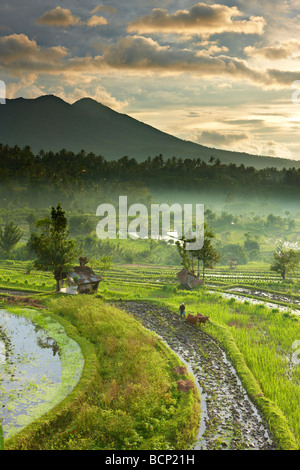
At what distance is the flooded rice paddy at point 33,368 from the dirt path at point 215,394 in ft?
24.0

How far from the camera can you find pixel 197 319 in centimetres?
3194

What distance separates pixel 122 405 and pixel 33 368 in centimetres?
684

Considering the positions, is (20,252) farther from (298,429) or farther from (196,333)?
(298,429)

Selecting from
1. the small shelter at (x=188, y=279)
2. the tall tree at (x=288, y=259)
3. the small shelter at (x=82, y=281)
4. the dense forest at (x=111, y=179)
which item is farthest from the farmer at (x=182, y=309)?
the dense forest at (x=111, y=179)

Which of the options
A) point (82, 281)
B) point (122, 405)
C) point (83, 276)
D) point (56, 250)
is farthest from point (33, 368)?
point (56, 250)

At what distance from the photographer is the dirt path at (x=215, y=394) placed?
16047mm

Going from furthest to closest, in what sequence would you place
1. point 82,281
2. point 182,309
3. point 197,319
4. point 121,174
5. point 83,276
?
point 121,174
point 83,276
point 82,281
point 182,309
point 197,319

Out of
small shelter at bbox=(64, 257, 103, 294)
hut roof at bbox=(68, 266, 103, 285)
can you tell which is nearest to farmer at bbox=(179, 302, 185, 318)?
small shelter at bbox=(64, 257, 103, 294)

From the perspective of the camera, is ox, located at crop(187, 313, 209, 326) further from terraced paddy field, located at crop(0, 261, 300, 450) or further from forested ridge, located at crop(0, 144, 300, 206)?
forested ridge, located at crop(0, 144, 300, 206)

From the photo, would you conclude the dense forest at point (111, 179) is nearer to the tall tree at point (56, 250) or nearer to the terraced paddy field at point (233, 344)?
the terraced paddy field at point (233, 344)

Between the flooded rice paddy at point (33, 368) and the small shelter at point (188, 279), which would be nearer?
the flooded rice paddy at point (33, 368)

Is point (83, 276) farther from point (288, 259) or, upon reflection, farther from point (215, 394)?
point (288, 259)
